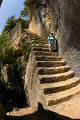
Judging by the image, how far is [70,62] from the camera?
13.4 m

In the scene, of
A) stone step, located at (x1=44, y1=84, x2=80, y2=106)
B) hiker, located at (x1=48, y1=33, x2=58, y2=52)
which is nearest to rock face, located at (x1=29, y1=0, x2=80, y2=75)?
hiker, located at (x1=48, y1=33, x2=58, y2=52)

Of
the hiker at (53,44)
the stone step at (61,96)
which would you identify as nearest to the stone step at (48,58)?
the hiker at (53,44)

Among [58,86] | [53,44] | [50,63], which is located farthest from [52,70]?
[53,44]

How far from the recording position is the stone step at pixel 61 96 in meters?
10.7

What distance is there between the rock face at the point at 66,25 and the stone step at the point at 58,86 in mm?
510

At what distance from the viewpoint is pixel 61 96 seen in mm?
10977

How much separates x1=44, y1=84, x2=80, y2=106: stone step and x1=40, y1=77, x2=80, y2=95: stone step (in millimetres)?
209

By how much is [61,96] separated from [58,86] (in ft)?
2.46

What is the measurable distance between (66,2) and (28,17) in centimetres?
1070

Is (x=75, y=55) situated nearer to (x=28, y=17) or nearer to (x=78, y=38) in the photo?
(x=78, y=38)

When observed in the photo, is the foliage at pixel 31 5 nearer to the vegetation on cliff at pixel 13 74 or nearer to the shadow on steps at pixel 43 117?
the vegetation on cliff at pixel 13 74

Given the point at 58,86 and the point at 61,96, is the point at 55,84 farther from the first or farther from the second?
the point at 61,96

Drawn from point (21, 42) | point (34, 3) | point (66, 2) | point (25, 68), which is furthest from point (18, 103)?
point (34, 3)

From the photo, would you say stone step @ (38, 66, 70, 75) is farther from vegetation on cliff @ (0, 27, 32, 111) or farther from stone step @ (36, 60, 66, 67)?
vegetation on cliff @ (0, 27, 32, 111)
